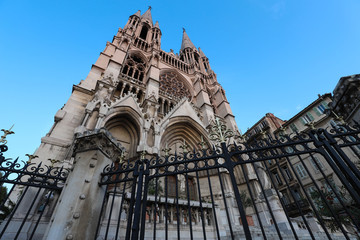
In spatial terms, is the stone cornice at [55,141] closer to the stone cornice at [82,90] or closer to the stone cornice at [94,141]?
the stone cornice at [82,90]

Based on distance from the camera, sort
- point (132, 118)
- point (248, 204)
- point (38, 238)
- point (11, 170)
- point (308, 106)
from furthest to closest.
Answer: point (308, 106), point (132, 118), point (248, 204), point (38, 238), point (11, 170)

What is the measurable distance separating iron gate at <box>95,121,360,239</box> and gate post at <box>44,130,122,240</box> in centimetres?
21

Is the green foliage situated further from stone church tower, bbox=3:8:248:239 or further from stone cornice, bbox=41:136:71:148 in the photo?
stone cornice, bbox=41:136:71:148

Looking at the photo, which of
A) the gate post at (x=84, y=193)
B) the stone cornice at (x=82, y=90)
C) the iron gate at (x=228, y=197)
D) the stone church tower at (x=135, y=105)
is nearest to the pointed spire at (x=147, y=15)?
the stone church tower at (x=135, y=105)

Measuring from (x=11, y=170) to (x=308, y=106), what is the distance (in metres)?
25.0

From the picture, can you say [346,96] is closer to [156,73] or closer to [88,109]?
[88,109]

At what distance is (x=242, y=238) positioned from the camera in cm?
595

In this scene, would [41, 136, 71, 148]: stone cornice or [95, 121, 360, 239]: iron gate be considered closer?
[95, 121, 360, 239]: iron gate

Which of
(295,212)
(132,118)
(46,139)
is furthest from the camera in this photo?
(295,212)

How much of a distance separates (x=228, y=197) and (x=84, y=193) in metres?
9.38

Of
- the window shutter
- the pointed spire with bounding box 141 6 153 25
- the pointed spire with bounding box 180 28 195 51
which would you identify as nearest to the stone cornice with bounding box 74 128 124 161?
the window shutter

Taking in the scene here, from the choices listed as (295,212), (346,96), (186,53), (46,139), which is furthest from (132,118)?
(186,53)

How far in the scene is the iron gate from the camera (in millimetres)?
2699

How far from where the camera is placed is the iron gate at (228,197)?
8.86 feet
